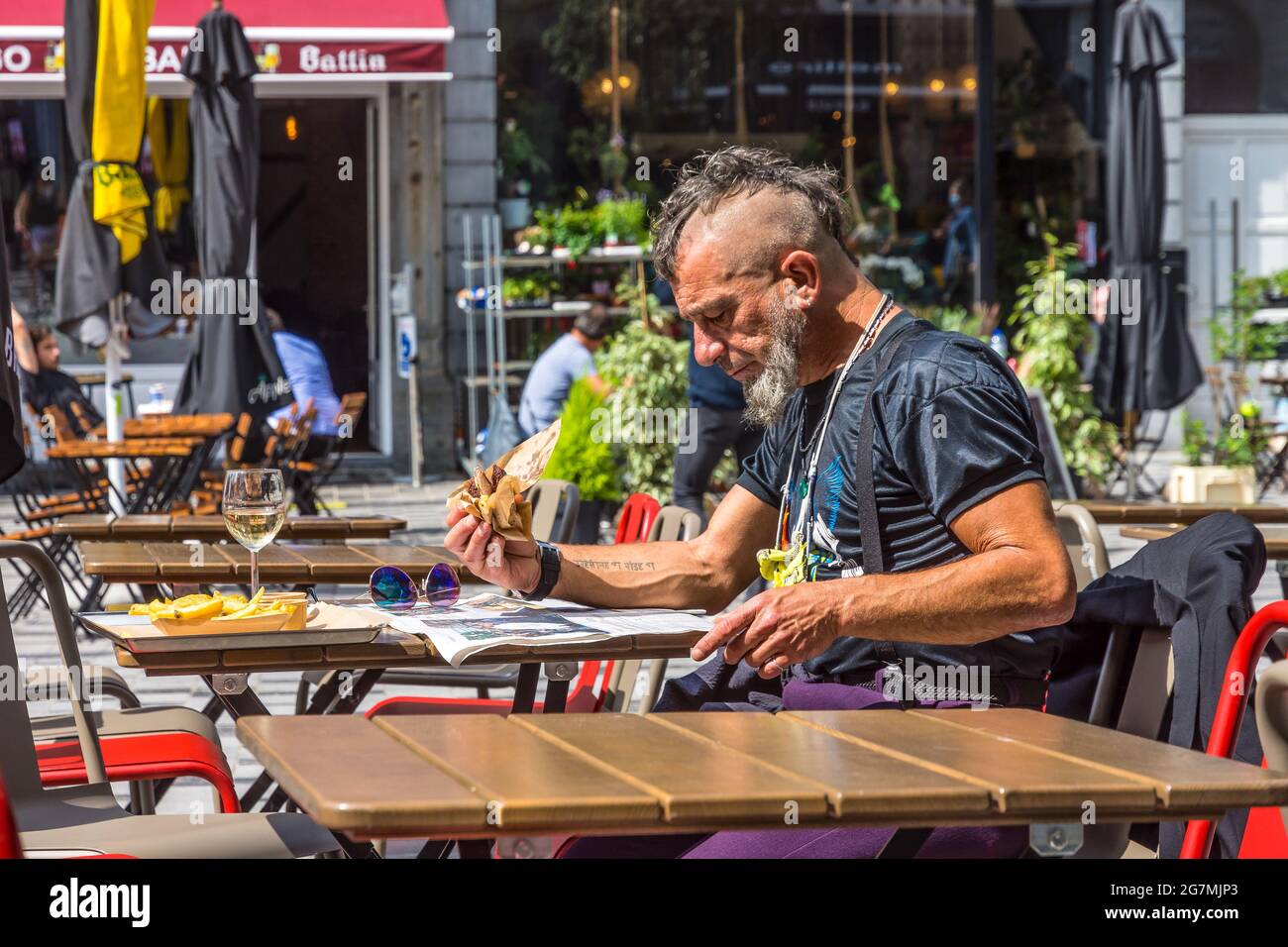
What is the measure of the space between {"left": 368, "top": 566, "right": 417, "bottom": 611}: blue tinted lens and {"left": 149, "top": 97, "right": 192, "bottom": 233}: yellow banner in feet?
37.8

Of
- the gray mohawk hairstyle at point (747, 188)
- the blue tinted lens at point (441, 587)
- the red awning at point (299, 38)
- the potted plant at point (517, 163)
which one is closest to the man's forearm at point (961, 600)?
the gray mohawk hairstyle at point (747, 188)

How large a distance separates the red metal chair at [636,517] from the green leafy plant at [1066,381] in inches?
281

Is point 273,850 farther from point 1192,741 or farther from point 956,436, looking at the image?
point 1192,741

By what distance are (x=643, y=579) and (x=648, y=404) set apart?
6.53m

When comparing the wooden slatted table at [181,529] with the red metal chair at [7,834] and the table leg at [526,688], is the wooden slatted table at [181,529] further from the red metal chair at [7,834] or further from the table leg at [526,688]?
the red metal chair at [7,834]

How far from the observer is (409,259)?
1419 centimetres

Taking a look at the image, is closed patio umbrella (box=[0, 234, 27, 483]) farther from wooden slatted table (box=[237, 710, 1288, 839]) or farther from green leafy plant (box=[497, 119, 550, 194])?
green leafy plant (box=[497, 119, 550, 194])

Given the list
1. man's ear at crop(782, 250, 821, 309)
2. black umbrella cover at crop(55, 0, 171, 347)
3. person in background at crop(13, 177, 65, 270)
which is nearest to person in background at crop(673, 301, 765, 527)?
black umbrella cover at crop(55, 0, 171, 347)

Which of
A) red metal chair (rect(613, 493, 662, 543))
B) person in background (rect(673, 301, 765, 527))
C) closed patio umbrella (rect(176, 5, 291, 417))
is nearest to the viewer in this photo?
red metal chair (rect(613, 493, 662, 543))

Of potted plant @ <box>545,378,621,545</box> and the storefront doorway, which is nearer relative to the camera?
potted plant @ <box>545,378,621,545</box>

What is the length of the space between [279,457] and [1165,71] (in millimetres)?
10398

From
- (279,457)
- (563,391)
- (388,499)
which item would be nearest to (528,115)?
(388,499)

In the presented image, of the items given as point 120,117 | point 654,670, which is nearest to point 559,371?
point 120,117

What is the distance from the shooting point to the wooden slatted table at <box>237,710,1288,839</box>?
1.52 metres
